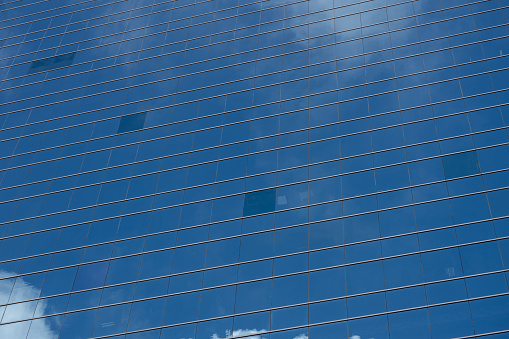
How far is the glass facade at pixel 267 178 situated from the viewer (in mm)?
39125

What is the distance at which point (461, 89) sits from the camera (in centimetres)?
4634

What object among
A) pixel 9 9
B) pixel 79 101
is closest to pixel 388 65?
pixel 79 101

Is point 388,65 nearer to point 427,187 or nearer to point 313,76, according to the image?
point 313,76

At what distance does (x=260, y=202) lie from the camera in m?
45.2

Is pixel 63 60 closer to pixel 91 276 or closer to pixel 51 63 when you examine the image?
pixel 51 63

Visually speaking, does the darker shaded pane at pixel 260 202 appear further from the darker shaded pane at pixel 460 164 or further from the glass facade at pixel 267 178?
the darker shaded pane at pixel 460 164

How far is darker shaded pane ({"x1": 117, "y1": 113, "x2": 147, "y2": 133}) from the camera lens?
176 ft

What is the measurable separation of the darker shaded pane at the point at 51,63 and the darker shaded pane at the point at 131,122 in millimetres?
11208

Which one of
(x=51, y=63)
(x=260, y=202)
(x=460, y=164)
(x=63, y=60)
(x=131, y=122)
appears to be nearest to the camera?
(x=460, y=164)

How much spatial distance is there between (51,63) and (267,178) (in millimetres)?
27163

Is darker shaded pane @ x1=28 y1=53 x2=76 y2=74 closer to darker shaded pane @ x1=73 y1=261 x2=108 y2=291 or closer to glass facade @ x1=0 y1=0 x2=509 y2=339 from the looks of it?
glass facade @ x1=0 y1=0 x2=509 y2=339

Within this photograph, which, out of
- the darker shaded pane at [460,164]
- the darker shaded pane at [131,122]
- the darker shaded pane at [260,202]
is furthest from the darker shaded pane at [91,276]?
the darker shaded pane at [460,164]

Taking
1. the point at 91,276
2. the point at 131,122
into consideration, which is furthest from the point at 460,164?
the point at 131,122

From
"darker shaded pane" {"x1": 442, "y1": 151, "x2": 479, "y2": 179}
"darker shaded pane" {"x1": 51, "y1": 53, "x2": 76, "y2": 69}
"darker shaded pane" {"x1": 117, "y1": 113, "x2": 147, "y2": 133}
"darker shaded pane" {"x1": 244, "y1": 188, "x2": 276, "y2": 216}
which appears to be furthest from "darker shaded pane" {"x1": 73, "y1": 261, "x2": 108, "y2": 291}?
"darker shaded pane" {"x1": 51, "y1": 53, "x2": 76, "y2": 69}
